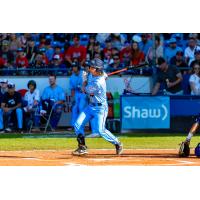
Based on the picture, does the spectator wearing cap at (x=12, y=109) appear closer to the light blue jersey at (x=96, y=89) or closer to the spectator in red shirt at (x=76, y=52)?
the spectator in red shirt at (x=76, y=52)

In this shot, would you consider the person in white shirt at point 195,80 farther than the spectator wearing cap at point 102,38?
No

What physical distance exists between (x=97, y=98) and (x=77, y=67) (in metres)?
7.41

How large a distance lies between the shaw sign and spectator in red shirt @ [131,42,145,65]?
2.02 m

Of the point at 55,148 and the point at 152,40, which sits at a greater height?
the point at 152,40

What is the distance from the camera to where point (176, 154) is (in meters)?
14.7

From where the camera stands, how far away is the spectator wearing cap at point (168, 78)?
2088 cm

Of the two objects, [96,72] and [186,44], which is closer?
[96,72]

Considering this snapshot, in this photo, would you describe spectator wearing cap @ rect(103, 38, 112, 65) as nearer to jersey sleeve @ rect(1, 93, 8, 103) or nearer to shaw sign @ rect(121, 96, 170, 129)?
shaw sign @ rect(121, 96, 170, 129)

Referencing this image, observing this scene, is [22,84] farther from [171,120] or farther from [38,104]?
[171,120]

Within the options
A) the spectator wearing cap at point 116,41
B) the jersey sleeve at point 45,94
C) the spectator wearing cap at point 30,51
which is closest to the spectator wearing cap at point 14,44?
the spectator wearing cap at point 30,51

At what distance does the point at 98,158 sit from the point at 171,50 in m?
8.98

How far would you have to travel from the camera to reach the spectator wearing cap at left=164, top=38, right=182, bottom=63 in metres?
21.9

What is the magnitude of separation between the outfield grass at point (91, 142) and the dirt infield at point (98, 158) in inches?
38.7

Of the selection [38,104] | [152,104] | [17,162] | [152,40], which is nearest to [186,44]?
[152,40]
